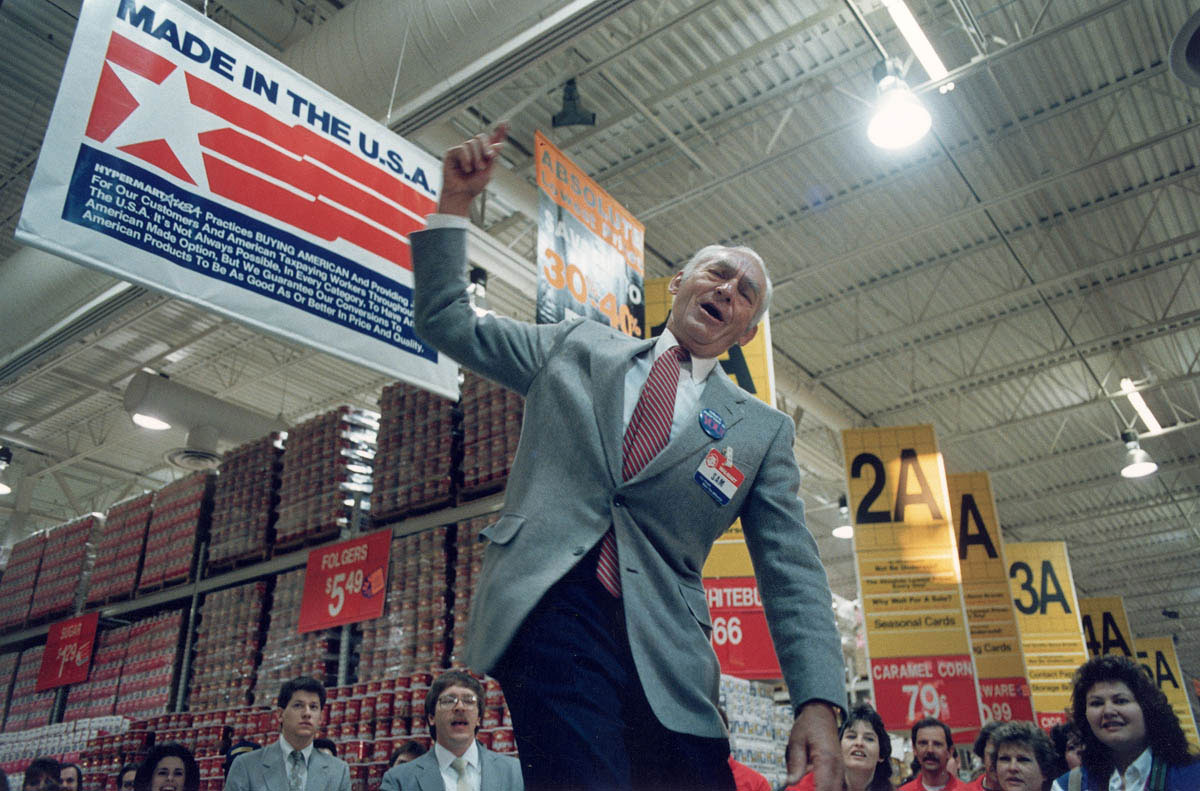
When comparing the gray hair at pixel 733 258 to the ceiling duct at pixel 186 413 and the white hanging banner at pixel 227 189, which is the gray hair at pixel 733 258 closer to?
the white hanging banner at pixel 227 189

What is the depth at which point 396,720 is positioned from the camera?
5898mm

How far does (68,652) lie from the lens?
9359mm

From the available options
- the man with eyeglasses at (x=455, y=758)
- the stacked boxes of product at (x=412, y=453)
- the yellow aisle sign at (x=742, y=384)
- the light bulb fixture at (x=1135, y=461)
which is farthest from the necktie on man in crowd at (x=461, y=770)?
the light bulb fixture at (x=1135, y=461)

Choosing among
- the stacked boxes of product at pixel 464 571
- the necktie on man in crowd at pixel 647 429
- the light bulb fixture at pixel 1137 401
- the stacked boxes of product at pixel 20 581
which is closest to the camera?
the necktie on man in crowd at pixel 647 429

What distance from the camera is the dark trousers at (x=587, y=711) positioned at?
111cm

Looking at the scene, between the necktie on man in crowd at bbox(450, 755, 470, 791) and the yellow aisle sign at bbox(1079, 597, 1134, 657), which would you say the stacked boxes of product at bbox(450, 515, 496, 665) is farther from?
the yellow aisle sign at bbox(1079, 597, 1134, 657)

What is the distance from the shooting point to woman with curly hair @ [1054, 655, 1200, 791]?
11.3 ft

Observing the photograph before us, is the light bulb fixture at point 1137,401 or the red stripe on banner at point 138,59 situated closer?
the red stripe on banner at point 138,59

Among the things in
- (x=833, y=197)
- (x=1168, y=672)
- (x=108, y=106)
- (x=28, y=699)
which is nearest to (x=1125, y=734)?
(x=108, y=106)

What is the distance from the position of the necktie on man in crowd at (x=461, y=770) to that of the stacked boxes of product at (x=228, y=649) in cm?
364

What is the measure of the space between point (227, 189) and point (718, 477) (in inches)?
121

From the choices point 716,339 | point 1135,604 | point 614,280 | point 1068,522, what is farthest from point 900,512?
point 1135,604

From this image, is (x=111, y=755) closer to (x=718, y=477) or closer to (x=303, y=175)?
(x=303, y=175)

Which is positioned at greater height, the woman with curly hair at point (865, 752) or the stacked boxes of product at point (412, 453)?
the stacked boxes of product at point (412, 453)
